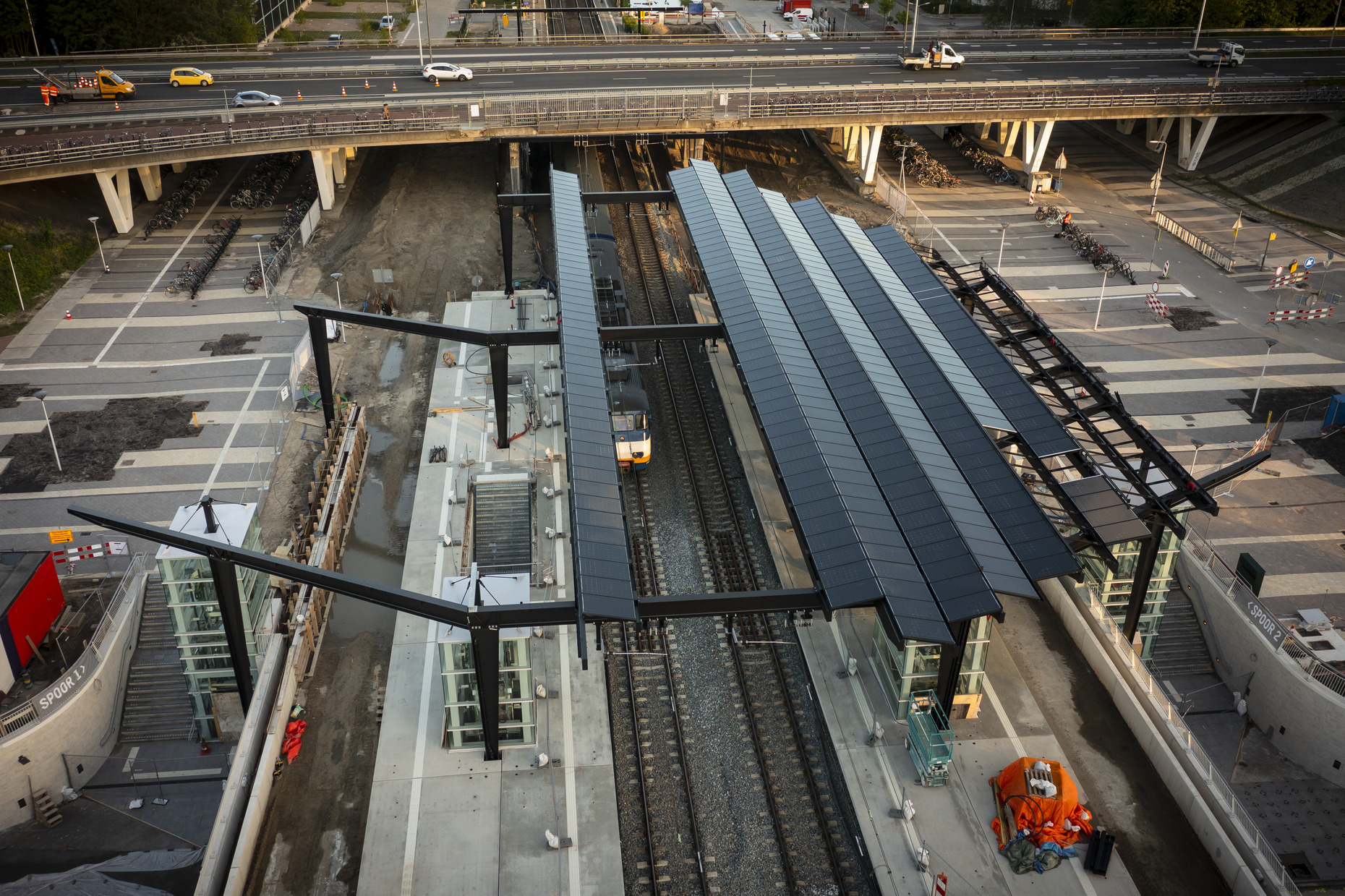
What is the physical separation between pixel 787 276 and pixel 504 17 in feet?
230

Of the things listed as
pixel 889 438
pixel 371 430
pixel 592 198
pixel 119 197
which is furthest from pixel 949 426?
pixel 119 197

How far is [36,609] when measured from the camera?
31.9 m

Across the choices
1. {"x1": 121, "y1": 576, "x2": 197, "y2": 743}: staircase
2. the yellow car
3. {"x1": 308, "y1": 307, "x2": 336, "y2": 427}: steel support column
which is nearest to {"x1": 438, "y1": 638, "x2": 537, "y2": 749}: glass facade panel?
{"x1": 121, "y1": 576, "x2": 197, "y2": 743}: staircase

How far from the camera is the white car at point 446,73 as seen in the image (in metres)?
69.9

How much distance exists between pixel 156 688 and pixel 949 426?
25697 mm

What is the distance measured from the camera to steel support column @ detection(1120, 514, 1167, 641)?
101ft

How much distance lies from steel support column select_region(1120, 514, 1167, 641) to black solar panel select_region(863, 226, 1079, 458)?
333 centimetres

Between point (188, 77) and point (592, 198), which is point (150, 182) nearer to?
point (188, 77)

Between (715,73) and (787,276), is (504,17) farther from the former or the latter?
(787,276)

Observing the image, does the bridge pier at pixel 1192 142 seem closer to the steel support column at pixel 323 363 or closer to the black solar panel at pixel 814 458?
the black solar panel at pixel 814 458

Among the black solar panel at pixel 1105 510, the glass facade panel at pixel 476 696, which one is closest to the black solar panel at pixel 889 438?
the black solar panel at pixel 1105 510

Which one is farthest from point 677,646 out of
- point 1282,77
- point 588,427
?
point 1282,77

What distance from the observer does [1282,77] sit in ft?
239

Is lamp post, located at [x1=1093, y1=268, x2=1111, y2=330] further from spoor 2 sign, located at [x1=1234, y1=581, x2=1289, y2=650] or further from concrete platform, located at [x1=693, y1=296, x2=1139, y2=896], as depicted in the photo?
concrete platform, located at [x1=693, y1=296, x2=1139, y2=896]
